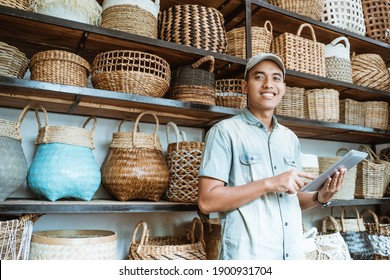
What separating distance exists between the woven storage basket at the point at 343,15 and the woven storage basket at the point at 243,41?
68 centimetres

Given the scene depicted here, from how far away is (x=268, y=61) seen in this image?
1.47 metres

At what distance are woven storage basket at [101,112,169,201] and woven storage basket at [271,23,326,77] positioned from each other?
1.07m

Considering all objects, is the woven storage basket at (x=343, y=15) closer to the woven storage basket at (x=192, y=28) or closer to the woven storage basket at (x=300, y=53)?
the woven storage basket at (x=300, y=53)

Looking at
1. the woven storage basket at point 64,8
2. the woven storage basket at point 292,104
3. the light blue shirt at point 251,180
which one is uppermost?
the woven storage basket at point 64,8

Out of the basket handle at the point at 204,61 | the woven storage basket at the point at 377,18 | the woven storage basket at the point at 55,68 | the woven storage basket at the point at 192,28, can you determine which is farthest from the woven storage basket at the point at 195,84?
the woven storage basket at the point at 377,18

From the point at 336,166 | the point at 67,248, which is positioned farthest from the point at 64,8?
the point at 336,166

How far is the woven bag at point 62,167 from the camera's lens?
1.59 m

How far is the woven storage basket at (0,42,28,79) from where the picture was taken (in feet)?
5.01

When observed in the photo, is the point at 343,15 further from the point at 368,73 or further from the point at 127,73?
the point at 127,73

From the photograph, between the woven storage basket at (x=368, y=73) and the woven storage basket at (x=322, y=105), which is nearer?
the woven storage basket at (x=322, y=105)

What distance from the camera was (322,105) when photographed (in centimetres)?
238

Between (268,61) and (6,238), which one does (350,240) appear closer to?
(268,61)

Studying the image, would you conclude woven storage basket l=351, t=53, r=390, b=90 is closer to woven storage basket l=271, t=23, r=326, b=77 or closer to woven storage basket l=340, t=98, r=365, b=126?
woven storage basket l=340, t=98, r=365, b=126

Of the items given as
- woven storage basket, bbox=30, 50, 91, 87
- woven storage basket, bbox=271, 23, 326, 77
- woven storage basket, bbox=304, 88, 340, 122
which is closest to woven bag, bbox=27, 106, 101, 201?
woven storage basket, bbox=30, 50, 91, 87
